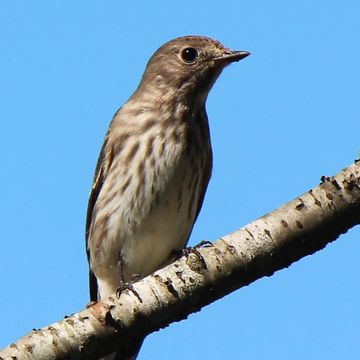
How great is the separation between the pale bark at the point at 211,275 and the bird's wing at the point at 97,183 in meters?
3.21

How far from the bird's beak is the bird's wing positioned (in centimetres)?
119

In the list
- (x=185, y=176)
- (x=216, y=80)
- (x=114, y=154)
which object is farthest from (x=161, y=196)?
(x=216, y=80)

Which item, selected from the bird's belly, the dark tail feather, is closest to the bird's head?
the bird's belly

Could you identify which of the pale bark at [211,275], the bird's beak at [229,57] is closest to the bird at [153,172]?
the bird's beak at [229,57]

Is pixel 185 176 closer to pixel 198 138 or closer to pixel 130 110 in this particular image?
pixel 198 138

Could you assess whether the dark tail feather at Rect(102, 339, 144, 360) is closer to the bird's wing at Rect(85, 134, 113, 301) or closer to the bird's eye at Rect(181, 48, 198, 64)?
the bird's wing at Rect(85, 134, 113, 301)

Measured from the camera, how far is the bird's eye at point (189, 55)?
7211 mm

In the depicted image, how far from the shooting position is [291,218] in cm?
368

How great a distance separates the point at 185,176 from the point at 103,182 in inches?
35.2

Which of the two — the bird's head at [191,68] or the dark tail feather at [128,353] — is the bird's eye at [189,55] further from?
the dark tail feather at [128,353]

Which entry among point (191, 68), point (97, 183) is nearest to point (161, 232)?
point (97, 183)

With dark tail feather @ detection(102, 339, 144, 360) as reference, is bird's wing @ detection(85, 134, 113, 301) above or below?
above

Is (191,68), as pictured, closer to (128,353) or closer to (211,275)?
(128,353)

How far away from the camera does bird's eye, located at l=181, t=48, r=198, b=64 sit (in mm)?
7211
